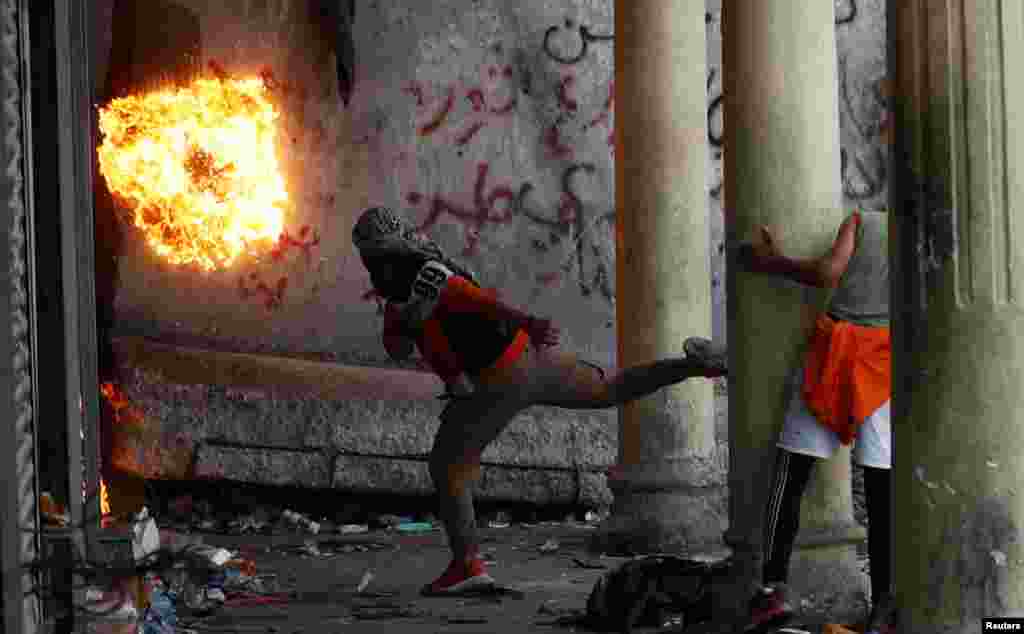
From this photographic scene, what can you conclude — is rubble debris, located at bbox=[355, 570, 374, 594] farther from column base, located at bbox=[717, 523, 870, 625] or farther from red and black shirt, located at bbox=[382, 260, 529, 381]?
column base, located at bbox=[717, 523, 870, 625]

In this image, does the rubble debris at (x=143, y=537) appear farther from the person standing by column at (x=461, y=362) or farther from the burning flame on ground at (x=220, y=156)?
the burning flame on ground at (x=220, y=156)

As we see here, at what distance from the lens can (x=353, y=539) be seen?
12.7 m

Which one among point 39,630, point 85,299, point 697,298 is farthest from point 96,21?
point 39,630

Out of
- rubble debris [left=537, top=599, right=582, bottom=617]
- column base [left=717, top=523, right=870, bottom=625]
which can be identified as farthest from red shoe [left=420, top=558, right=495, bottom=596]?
column base [left=717, top=523, right=870, bottom=625]

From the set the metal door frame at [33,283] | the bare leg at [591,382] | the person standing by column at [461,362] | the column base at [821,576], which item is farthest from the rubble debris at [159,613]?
the column base at [821,576]

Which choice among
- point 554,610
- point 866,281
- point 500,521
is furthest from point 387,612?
point 500,521

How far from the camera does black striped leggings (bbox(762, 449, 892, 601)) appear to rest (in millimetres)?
7254

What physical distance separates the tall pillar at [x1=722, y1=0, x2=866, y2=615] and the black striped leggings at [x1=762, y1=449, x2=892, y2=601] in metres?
0.13

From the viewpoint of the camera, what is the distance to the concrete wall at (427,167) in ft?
45.9

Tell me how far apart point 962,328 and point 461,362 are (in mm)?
4293

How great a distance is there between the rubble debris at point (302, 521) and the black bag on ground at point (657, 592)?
216 inches

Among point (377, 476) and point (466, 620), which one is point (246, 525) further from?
point (466, 620)

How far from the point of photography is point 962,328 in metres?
5.33

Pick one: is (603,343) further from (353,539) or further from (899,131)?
(899,131)
